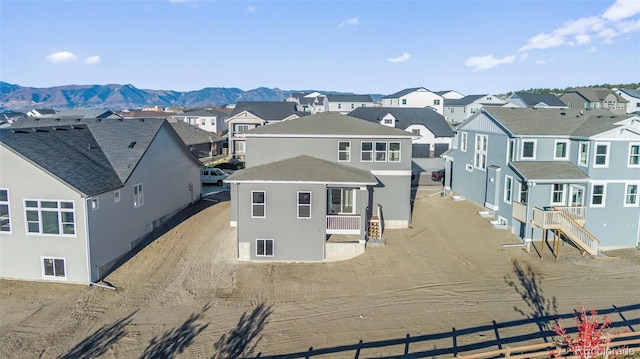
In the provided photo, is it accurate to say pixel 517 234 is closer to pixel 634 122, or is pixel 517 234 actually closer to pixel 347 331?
pixel 634 122

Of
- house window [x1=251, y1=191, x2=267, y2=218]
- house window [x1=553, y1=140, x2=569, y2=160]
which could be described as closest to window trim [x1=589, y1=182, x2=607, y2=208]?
house window [x1=553, y1=140, x2=569, y2=160]

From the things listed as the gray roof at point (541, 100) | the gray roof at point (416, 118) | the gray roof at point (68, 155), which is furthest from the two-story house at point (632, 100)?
the gray roof at point (68, 155)

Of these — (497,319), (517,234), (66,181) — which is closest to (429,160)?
(517,234)

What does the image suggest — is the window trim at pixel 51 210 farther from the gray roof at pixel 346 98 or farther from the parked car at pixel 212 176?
the gray roof at pixel 346 98

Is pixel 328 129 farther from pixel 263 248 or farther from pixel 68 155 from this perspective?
pixel 68 155

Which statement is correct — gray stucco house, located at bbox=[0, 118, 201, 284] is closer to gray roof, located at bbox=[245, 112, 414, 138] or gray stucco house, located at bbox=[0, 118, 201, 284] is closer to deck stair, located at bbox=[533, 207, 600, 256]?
gray roof, located at bbox=[245, 112, 414, 138]

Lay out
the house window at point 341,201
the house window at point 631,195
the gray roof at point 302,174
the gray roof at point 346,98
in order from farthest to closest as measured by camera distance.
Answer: the gray roof at point 346,98 < the house window at point 341,201 < the house window at point 631,195 < the gray roof at point 302,174
